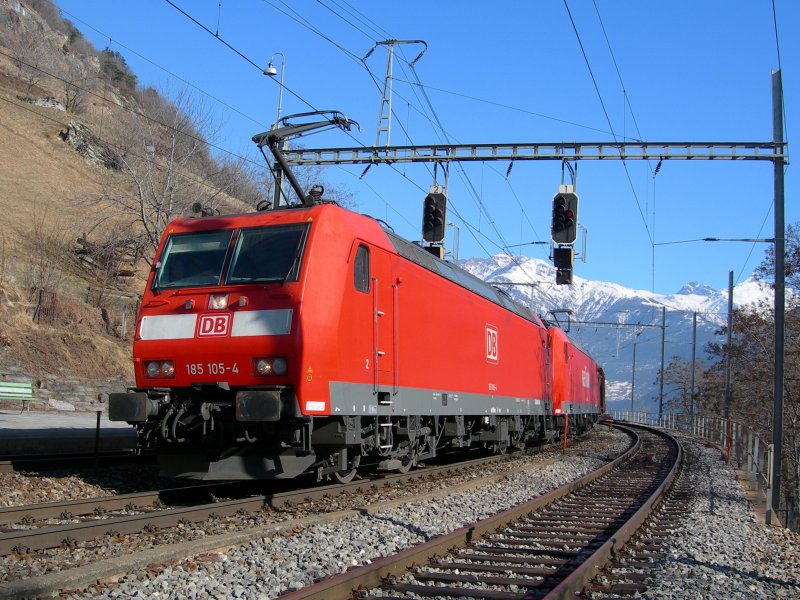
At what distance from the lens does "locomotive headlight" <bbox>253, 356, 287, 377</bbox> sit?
29.7 ft

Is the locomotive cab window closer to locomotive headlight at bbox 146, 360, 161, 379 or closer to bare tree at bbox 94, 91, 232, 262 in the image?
locomotive headlight at bbox 146, 360, 161, 379

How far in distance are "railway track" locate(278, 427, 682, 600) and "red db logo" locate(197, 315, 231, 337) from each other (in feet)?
12.1

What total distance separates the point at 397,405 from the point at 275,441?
2495 mm

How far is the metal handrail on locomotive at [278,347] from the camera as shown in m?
9.14

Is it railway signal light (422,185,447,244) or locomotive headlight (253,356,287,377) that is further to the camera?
railway signal light (422,185,447,244)

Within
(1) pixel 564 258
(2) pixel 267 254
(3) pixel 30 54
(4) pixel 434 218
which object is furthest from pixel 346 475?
(3) pixel 30 54

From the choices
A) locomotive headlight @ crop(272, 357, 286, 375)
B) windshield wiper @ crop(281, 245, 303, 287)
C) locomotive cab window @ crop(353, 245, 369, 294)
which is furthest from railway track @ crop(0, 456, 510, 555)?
locomotive cab window @ crop(353, 245, 369, 294)

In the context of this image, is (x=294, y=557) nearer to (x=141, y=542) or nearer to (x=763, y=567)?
(x=141, y=542)

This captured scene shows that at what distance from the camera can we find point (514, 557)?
7.36 meters

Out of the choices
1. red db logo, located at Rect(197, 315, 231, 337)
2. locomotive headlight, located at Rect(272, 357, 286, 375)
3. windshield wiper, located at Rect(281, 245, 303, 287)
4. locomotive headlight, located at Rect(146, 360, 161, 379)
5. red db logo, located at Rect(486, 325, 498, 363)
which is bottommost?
locomotive headlight, located at Rect(146, 360, 161, 379)

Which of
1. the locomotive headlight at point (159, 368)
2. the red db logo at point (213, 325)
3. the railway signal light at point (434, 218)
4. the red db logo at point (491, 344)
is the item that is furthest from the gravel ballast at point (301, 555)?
the railway signal light at point (434, 218)

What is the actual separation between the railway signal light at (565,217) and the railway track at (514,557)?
711 cm

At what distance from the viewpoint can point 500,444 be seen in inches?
718

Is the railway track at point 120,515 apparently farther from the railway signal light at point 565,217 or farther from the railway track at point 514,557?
the railway signal light at point 565,217
